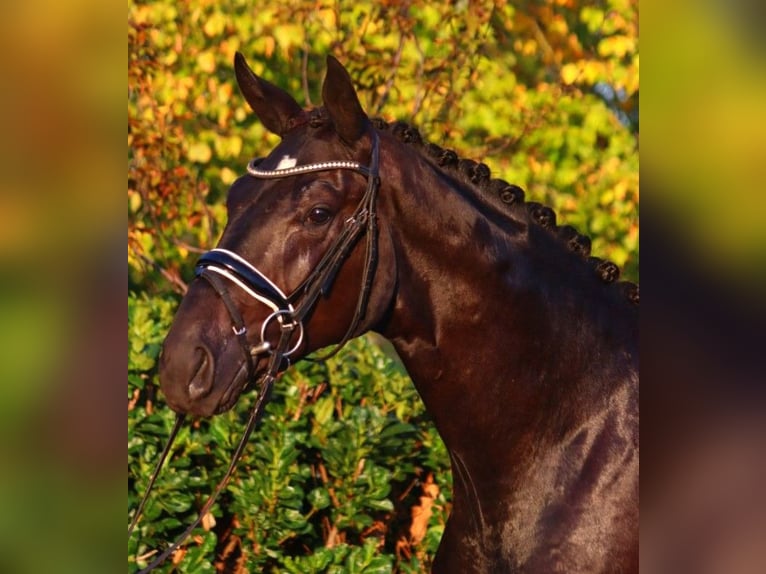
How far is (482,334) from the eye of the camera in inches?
126

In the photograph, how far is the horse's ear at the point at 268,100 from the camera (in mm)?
3398

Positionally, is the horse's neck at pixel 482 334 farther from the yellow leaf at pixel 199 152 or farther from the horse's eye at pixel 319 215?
the yellow leaf at pixel 199 152

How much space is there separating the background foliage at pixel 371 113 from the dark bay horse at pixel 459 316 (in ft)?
6.31

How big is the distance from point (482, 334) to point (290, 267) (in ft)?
1.96

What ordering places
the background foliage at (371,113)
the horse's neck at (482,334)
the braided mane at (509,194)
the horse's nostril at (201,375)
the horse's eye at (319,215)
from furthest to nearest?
the background foliage at (371,113), the braided mane at (509,194), the horse's neck at (482,334), the horse's eye at (319,215), the horse's nostril at (201,375)

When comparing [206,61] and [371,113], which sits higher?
[371,113]

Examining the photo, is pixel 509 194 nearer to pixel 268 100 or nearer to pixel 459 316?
pixel 459 316

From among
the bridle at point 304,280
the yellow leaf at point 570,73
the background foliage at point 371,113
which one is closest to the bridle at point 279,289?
the bridle at point 304,280

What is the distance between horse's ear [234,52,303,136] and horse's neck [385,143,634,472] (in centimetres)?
46

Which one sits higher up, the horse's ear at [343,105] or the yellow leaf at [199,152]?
the yellow leaf at [199,152]

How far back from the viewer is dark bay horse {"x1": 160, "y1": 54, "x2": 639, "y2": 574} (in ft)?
9.83

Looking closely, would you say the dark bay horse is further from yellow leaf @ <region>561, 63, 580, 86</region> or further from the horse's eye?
yellow leaf @ <region>561, 63, 580, 86</region>

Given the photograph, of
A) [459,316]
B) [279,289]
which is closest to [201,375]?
[279,289]
